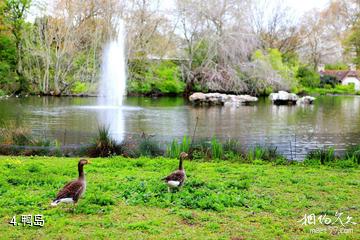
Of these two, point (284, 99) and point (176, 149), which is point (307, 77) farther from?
point (176, 149)

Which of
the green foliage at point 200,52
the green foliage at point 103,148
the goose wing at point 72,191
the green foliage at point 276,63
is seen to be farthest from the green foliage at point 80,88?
the goose wing at point 72,191

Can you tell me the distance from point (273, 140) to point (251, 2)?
37625 mm

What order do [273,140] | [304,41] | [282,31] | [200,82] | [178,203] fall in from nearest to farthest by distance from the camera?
[178,203] < [273,140] < [200,82] < [282,31] < [304,41]

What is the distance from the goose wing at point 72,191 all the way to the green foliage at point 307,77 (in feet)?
188

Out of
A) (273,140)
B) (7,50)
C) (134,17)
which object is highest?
(134,17)

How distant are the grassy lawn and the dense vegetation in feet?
107

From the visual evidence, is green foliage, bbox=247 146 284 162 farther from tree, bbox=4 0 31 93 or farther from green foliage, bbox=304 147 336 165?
tree, bbox=4 0 31 93

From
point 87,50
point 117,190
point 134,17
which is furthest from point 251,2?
point 117,190

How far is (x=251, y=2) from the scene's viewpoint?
171 ft

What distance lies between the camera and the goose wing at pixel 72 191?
6.38 m

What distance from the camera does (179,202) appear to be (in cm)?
705

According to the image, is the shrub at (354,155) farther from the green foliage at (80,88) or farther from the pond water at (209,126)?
the green foliage at (80,88)

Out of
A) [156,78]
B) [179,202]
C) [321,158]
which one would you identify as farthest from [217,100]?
[179,202]

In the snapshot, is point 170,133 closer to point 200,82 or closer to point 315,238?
point 315,238
